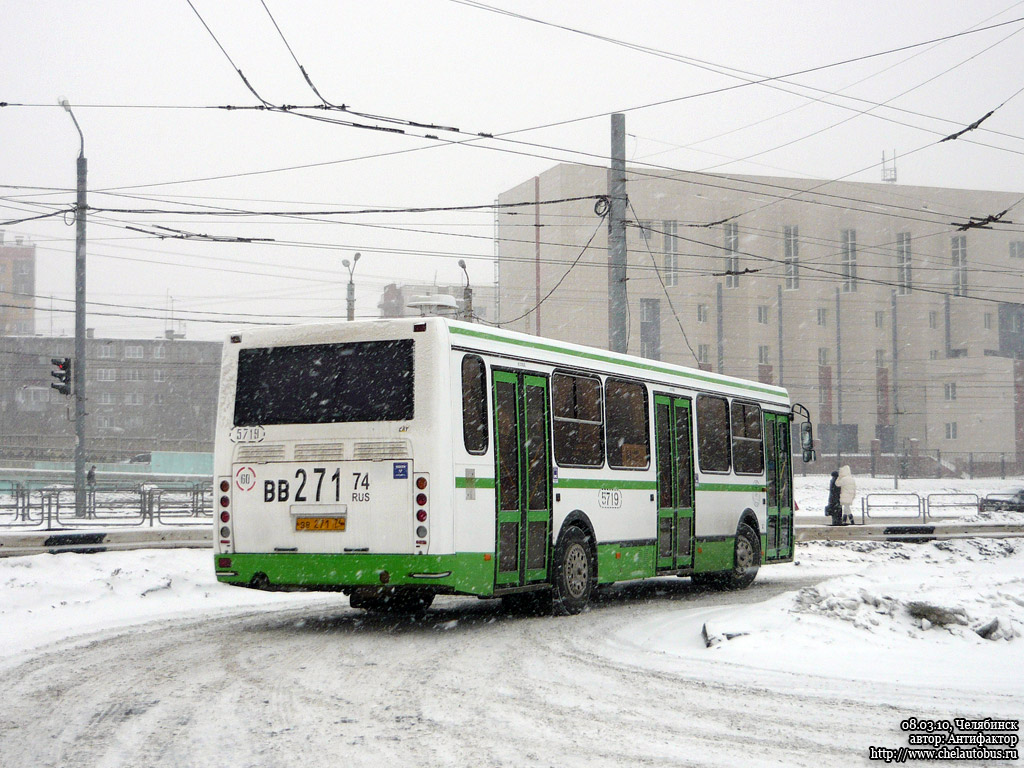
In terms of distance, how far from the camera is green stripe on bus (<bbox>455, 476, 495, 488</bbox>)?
35.4 ft

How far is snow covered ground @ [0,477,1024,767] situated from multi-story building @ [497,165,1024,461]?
197 feet

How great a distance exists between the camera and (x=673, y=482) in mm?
15055

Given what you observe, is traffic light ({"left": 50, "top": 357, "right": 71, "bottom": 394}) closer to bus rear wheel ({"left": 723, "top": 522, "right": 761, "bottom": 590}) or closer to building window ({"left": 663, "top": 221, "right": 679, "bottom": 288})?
bus rear wheel ({"left": 723, "top": 522, "right": 761, "bottom": 590})

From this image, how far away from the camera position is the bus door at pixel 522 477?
11508mm

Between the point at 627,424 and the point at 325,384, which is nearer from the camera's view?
the point at 325,384

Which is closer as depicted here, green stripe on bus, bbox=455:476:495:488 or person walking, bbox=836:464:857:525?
green stripe on bus, bbox=455:476:495:488

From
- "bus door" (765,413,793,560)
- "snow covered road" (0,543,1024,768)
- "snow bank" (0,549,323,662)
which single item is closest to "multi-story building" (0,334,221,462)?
"bus door" (765,413,793,560)

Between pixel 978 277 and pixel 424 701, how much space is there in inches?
3272

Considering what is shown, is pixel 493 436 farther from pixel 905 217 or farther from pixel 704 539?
pixel 905 217

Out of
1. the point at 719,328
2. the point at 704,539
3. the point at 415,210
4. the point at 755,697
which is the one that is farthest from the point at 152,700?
the point at 719,328

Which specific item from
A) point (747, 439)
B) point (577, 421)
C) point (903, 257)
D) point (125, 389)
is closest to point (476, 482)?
point (577, 421)

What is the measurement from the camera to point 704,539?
52.0 ft

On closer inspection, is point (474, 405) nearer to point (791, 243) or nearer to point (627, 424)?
point (627, 424)

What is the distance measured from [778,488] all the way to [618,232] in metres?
5.44
